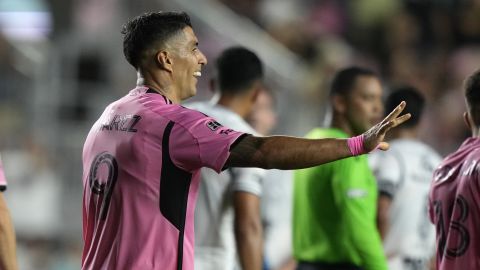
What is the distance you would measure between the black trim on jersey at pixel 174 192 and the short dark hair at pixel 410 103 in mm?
4015

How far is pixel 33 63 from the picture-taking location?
532 inches

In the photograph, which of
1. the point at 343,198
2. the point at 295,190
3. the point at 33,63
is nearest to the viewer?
the point at 343,198

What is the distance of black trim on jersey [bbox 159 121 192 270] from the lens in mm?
4730

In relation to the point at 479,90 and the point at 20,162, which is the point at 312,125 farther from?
the point at 479,90

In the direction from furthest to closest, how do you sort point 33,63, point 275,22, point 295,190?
1. point 275,22
2. point 33,63
3. point 295,190

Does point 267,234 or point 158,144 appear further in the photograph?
point 267,234

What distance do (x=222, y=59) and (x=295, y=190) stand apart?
1253 mm

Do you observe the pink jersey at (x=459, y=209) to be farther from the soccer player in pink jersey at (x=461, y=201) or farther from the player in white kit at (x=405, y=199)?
the player in white kit at (x=405, y=199)

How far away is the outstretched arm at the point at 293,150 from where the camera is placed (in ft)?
14.8

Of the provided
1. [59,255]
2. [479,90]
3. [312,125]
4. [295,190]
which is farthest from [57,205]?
[479,90]

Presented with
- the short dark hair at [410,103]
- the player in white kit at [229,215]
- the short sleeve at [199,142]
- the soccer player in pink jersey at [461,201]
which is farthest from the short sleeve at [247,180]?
the short dark hair at [410,103]

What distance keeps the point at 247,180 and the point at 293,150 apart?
2070 millimetres

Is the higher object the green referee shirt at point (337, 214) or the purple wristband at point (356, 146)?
the purple wristband at point (356, 146)

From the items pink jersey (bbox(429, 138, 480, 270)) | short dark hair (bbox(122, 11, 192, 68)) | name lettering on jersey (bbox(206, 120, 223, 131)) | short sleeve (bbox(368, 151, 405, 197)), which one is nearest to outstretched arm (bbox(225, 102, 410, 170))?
name lettering on jersey (bbox(206, 120, 223, 131))
